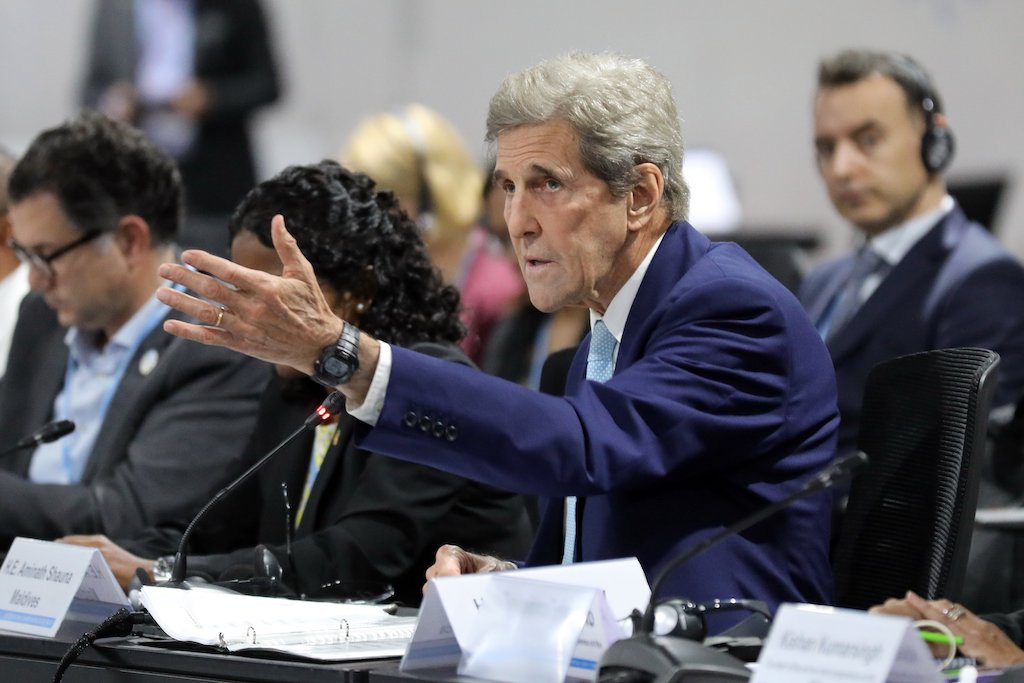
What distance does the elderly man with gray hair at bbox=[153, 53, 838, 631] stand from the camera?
1633 mm

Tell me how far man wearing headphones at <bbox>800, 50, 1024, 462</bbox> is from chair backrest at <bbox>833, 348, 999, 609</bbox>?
1113mm

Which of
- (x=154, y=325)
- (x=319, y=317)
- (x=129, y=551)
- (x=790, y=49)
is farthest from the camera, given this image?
Answer: (x=790, y=49)

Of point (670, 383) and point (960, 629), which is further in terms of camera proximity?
point (670, 383)

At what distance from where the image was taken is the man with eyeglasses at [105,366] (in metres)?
2.74

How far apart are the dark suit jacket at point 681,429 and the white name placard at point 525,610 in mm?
171

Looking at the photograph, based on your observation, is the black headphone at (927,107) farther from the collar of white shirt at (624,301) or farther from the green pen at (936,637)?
the green pen at (936,637)

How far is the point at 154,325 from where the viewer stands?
3016 millimetres

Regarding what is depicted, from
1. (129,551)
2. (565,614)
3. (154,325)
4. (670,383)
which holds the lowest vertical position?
(129,551)

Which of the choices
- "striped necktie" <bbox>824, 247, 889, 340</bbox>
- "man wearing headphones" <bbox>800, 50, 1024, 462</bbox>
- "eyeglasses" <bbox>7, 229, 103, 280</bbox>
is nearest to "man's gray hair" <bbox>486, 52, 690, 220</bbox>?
"eyeglasses" <bbox>7, 229, 103, 280</bbox>

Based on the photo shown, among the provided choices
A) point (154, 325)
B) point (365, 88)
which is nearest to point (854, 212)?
point (154, 325)

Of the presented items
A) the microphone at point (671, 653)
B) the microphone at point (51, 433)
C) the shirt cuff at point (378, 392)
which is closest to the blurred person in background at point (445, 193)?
the microphone at point (51, 433)

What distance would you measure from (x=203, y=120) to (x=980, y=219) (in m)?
3.05

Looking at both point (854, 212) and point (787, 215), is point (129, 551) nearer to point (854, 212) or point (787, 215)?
point (854, 212)

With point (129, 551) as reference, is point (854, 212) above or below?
above
